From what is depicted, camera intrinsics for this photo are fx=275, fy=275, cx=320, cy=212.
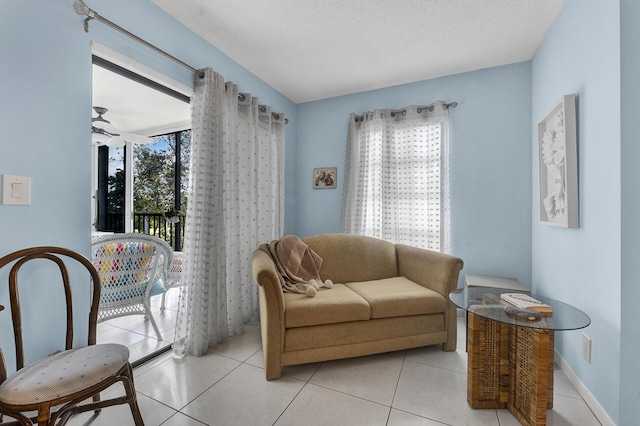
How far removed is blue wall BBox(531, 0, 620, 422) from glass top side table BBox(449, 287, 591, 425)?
0.17 metres

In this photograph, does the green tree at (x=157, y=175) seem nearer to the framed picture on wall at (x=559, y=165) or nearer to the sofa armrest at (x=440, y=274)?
the sofa armrest at (x=440, y=274)

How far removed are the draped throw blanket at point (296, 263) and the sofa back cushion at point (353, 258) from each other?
0.13 meters

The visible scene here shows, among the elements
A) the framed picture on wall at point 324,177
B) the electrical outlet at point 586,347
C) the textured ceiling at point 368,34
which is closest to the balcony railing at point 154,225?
the framed picture on wall at point 324,177

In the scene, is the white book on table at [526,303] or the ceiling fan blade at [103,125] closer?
the white book on table at [526,303]

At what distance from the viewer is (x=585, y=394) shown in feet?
5.16

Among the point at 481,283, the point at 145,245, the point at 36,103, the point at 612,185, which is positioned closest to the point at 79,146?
the point at 36,103

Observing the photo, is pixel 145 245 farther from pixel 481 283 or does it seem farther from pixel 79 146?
pixel 481 283

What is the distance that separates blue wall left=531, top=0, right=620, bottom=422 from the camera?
1.35 meters

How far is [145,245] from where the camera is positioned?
211 centimetres

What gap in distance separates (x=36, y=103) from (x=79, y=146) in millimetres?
250

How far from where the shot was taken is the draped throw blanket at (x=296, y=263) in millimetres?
2285

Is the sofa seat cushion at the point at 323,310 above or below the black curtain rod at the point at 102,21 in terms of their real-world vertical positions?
below

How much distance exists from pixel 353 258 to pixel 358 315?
81 centimetres

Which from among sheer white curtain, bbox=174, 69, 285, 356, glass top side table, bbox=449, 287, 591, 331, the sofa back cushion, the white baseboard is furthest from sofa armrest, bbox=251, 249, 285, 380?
the white baseboard
